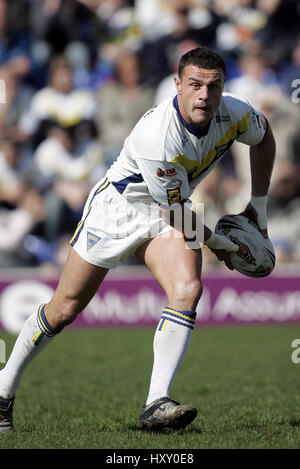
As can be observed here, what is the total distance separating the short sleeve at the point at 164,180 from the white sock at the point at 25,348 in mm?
1041

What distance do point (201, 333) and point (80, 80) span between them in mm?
4435

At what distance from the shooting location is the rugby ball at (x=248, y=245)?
4609mm

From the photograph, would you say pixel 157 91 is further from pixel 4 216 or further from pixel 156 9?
pixel 4 216

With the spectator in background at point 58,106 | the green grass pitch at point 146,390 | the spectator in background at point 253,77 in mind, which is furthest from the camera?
the spectator in background at point 58,106

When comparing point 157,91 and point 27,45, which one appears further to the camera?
point 27,45

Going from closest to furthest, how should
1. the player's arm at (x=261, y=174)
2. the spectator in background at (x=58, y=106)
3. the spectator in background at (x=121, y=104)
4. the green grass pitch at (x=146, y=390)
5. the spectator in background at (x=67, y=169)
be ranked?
the green grass pitch at (x=146, y=390) < the player's arm at (x=261, y=174) < the spectator in background at (x=67, y=169) < the spectator in background at (x=121, y=104) < the spectator in background at (x=58, y=106)

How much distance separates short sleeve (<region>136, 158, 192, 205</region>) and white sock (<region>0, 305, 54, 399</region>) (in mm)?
1041

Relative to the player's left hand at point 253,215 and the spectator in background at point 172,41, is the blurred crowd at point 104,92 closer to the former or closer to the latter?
the spectator in background at point 172,41

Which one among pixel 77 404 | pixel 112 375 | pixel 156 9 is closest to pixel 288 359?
pixel 112 375

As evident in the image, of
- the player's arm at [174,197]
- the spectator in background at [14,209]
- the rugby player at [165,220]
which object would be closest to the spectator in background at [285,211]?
the spectator in background at [14,209]

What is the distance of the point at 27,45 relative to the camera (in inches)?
488

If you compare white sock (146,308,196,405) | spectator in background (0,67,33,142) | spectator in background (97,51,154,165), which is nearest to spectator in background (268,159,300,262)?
spectator in background (97,51,154,165)

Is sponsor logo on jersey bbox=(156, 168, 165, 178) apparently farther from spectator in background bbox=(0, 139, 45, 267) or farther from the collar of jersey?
spectator in background bbox=(0, 139, 45, 267)

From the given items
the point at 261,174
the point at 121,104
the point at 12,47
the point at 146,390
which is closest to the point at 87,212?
the point at 261,174
